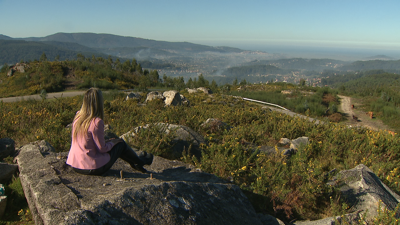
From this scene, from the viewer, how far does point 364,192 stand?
3.73 meters

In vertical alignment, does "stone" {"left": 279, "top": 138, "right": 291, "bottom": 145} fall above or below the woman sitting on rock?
below

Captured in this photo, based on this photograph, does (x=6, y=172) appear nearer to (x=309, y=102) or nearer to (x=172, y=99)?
(x=172, y=99)

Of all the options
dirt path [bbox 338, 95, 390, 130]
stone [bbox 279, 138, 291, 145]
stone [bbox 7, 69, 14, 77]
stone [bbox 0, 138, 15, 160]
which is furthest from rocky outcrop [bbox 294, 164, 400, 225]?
stone [bbox 7, 69, 14, 77]

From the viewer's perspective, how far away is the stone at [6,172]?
3412 millimetres

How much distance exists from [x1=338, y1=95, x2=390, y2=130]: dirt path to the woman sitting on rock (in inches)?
Answer: 636

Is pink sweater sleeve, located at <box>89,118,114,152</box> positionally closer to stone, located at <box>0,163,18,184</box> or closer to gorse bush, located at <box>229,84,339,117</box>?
stone, located at <box>0,163,18,184</box>

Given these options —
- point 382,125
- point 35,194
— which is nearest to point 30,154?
point 35,194

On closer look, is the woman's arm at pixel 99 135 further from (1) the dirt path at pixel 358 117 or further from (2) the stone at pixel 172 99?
(1) the dirt path at pixel 358 117

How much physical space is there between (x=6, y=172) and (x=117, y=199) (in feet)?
8.28

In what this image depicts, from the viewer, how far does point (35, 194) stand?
7.91 ft

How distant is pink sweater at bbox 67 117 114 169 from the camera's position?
3.17 metres

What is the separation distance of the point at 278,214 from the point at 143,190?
2404 mm

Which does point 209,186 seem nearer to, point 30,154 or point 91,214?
point 91,214

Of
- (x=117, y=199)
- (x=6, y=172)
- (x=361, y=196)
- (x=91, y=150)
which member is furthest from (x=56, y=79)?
(x=361, y=196)
